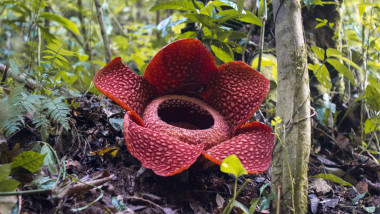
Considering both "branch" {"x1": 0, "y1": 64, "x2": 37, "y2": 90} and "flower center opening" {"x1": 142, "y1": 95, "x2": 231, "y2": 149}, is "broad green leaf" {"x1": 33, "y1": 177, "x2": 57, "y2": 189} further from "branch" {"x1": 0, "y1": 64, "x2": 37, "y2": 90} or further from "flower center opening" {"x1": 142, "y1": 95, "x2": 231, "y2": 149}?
"branch" {"x1": 0, "y1": 64, "x2": 37, "y2": 90}

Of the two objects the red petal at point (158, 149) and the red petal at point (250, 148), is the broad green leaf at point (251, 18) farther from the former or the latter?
the red petal at point (158, 149)

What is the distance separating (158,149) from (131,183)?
0.34 meters

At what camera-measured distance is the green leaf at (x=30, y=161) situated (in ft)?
4.52

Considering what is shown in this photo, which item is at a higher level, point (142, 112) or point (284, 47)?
point (284, 47)

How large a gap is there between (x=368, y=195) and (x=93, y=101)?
224 centimetres

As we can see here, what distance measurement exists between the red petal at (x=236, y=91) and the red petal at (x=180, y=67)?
3.5 inches

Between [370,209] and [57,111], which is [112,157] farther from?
[370,209]

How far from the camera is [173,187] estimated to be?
1.70 metres

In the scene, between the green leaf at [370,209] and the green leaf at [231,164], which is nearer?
the green leaf at [231,164]

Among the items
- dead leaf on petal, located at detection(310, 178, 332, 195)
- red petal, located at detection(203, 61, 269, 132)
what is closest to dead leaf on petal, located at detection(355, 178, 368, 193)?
dead leaf on petal, located at detection(310, 178, 332, 195)

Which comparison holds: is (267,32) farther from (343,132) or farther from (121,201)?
(121,201)

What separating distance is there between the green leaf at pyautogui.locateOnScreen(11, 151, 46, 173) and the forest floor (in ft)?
0.39

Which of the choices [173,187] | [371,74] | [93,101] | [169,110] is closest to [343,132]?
[371,74]

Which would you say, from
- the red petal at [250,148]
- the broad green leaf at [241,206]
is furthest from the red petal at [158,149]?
the broad green leaf at [241,206]
